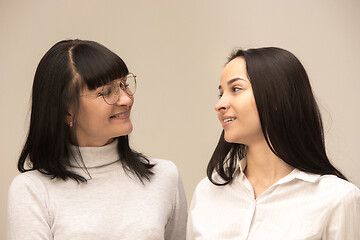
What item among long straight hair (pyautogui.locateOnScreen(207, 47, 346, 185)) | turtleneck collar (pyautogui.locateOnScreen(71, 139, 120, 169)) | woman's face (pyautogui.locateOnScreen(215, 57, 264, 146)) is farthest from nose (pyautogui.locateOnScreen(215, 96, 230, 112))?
turtleneck collar (pyautogui.locateOnScreen(71, 139, 120, 169))

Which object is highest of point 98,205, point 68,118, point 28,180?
point 68,118

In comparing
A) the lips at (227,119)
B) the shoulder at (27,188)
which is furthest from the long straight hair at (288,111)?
the shoulder at (27,188)

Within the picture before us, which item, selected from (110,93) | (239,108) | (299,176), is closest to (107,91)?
(110,93)

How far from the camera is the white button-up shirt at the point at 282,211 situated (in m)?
1.51

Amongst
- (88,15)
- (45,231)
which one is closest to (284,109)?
(45,231)

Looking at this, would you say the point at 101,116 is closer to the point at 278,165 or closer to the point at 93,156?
the point at 93,156

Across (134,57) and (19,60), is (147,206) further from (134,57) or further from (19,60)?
(19,60)

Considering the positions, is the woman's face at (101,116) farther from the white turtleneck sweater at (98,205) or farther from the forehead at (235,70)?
the forehead at (235,70)

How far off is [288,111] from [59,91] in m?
0.82

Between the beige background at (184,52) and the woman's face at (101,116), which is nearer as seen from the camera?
the woman's face at (101,116)

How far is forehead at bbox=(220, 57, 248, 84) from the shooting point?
170cm

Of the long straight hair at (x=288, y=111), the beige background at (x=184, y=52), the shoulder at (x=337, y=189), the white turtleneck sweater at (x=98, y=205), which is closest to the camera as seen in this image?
the shoulder at (x=337, y=189)

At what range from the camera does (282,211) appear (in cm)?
161

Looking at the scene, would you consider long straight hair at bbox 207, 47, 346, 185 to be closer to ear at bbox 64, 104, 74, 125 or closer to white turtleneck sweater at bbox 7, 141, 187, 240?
white turtleneck sweater at bbox 7, 141, 187, 240
